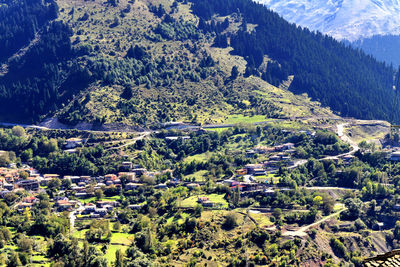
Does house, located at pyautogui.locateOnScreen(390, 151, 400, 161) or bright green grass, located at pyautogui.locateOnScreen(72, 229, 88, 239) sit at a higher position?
house, located at pyautogui.locateOnScreen(390, 151, 400, 161)

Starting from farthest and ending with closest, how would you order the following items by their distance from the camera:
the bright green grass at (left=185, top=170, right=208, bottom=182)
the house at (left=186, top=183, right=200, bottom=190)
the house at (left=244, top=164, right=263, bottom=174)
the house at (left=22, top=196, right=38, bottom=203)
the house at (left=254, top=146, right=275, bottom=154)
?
the house at (left=254, top=146, right=275, bottom=154) → the house at (left=244, top=164, right=263, bottom=174) → the bright green grass at (left=185, top=170, right=208, bottom=182) → the house at (left=186, top=183, right=200, bottom=190) → the house at (left=22, top=196, right=38, bottom=203)

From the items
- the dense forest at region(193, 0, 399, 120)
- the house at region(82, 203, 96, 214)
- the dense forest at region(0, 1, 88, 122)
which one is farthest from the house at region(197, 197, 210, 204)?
the dense forest at region(193, 0, 399, 120)

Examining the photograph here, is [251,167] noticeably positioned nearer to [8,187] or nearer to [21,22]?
[8,187]

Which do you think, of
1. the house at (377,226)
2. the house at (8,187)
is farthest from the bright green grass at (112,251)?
the house at (377,226)

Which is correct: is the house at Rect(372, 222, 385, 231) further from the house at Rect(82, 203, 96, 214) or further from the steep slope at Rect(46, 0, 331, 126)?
the steep slope at Rect(46, 0, 331, 126)

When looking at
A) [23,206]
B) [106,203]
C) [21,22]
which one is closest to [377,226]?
[106,203]

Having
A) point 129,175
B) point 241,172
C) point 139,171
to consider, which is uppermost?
point 241,172

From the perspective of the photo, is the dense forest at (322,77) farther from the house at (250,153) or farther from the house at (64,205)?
the house at (64,205)
